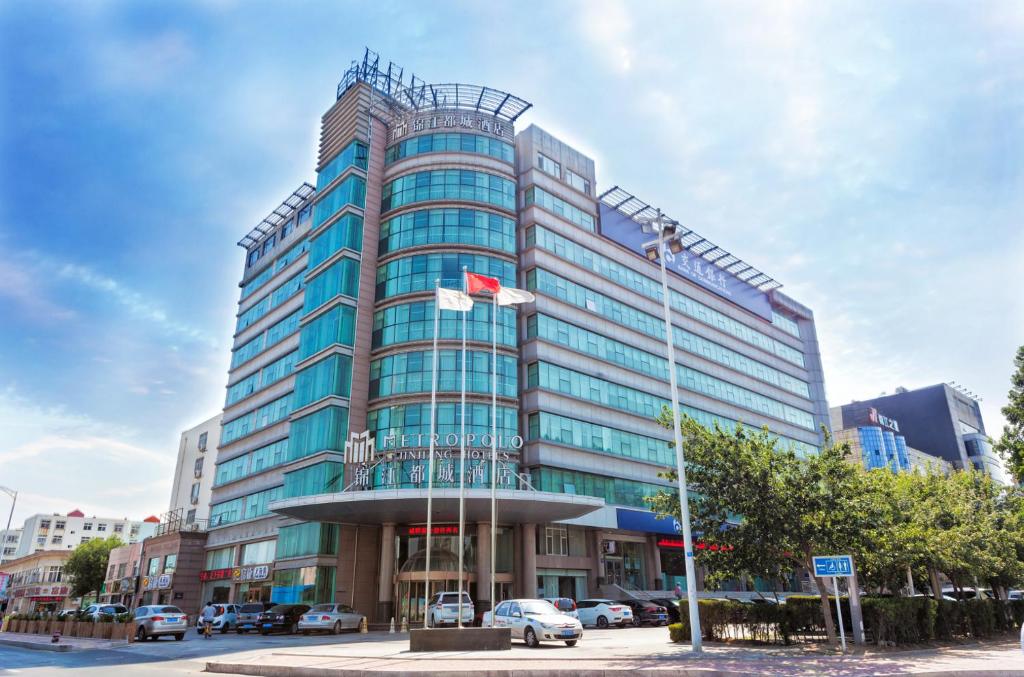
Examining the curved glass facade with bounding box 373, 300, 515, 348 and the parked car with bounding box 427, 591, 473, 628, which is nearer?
the parked car with bounding box 427, 591, 473, 628

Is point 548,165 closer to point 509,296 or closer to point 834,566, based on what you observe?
point 509,296

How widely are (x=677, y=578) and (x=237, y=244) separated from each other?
53.5 metres

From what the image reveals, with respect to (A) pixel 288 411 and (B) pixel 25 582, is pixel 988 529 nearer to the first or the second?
(A) pixel 288 411

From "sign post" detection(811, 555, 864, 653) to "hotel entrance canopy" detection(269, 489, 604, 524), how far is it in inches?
692

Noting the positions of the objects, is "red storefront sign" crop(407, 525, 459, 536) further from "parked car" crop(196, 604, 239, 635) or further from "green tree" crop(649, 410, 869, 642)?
"green tree" crop(649, 410, 869, 642)

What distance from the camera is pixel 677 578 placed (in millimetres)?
53812

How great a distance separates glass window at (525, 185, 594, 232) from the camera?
53.2 meters

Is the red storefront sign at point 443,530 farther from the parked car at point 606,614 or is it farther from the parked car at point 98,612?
the parked car at point 98,612

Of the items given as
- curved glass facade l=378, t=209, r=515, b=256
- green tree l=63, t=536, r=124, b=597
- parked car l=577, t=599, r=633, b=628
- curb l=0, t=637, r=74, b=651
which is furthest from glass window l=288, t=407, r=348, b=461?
green tree l=63, t=536, r=124, b=597

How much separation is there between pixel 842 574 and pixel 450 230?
34.5 metres

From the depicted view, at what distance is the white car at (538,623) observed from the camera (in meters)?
24.0

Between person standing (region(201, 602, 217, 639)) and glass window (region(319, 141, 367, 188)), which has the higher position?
glass window (region(319, 141, 367, 188))

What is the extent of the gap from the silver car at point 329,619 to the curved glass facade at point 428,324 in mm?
17137

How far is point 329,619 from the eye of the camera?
35.2 meters
